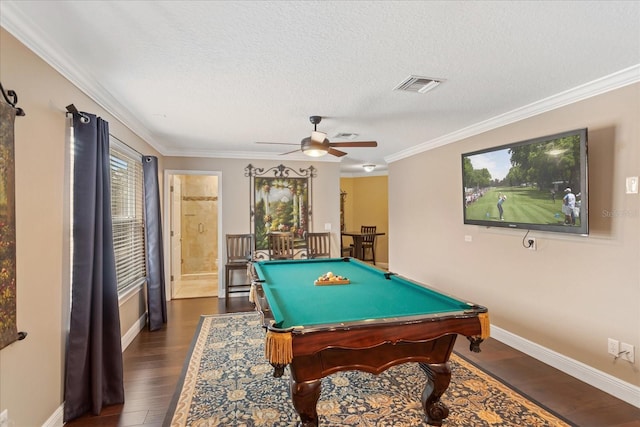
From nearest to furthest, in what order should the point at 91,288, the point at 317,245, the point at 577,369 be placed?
the point at 91,288 < the point at 577,369 < the point at 317,245

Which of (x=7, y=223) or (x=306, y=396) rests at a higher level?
(x=7, y=223)

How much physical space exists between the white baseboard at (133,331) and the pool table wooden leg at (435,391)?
3.00 metres

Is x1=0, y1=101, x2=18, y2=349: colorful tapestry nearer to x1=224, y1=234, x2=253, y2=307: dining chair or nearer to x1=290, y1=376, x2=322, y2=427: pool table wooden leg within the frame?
x1=290, y1=376, x2=322, y2=427: pool table wooden leg

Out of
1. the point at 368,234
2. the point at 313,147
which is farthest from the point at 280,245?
the point at 368,234

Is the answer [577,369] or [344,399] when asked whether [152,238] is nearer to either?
[344,399]

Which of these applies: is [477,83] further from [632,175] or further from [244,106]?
[244,106]

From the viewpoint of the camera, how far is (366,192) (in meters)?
8.79

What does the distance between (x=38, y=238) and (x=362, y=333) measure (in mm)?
1967

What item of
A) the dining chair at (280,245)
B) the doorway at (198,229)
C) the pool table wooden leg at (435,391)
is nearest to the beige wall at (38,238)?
the pool table wooden leg at (435,391)

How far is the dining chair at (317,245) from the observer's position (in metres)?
5.77

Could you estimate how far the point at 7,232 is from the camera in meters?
1.63

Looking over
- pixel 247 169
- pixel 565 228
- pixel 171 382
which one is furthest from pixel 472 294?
pixel 247 169

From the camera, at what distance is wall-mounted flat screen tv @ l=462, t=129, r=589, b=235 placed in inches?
105

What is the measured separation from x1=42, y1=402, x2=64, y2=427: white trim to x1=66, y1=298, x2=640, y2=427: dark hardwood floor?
0.08 m
